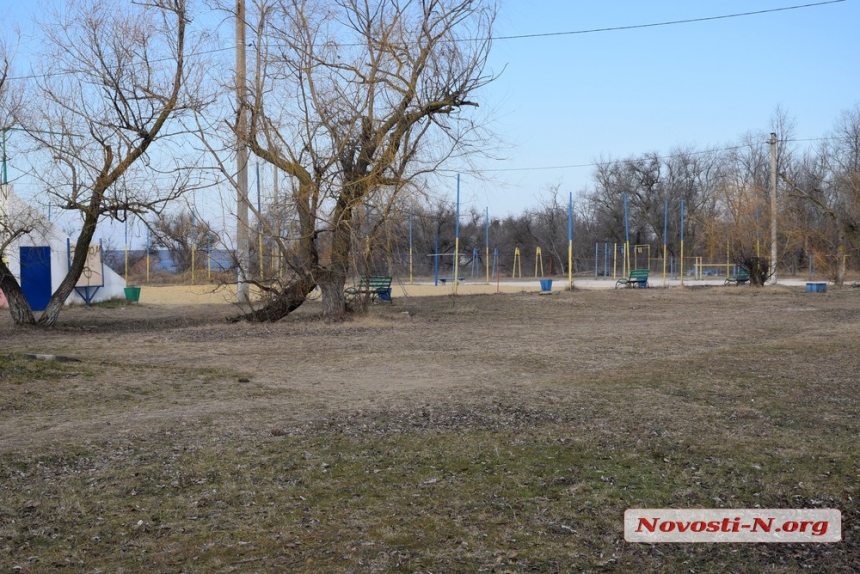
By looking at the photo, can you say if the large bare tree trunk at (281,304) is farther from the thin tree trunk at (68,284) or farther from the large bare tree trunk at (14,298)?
the large bare tree trunk at (14,298)

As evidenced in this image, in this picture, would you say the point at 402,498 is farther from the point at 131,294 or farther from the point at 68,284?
the point at 131,294

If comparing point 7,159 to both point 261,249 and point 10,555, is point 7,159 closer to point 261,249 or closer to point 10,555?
point 261,249

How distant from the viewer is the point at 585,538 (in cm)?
441

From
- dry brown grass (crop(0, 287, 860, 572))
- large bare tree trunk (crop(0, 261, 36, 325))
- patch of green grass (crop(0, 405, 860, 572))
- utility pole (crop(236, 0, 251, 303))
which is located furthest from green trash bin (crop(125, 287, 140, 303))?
patch of green grass (crop(0, 405, 860, 572))

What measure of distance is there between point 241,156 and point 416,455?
44.6 ft

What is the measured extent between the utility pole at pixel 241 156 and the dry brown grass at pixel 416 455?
4.96 metres

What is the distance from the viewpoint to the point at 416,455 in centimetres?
605

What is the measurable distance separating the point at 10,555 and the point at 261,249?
44.6ft

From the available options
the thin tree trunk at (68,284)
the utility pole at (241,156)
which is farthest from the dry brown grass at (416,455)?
the utility pole at (241,156)

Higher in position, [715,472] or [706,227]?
[706,227]

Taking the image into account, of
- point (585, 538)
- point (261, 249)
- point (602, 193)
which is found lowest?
point (585, 538)

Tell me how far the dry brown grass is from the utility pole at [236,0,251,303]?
16.3 ft

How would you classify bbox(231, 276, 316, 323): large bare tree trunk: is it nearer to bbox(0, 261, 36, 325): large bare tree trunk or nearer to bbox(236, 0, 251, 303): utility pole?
bbox(236, 0, 251, 303): utility pole

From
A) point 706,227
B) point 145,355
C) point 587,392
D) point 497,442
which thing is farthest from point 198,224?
point 706,227
